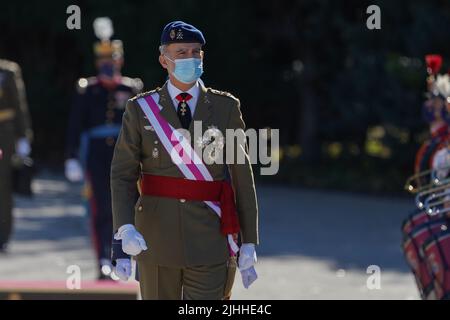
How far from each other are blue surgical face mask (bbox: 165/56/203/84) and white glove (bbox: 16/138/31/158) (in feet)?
24.3

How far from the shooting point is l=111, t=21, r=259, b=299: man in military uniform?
21.7ft

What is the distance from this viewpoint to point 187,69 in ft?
21.7

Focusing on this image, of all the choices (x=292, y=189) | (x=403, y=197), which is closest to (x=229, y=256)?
(x=403, y=197)

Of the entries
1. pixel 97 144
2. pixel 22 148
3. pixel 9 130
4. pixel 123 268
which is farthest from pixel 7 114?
pixel 123 268

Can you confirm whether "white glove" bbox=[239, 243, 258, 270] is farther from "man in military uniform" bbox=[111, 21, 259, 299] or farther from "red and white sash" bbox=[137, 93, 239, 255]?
"red and white sash" bbox=[137, 93, 239, 255]

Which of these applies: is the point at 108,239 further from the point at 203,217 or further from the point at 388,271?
the point at 203,217

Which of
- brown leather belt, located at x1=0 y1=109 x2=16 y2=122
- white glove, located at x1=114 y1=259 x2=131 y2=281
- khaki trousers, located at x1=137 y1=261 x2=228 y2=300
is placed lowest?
khaki trousers, located at x1=137 y1=261 x2=228 y2=300

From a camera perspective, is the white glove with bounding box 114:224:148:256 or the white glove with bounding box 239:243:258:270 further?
the white glove with bounding box 239:243:258:270

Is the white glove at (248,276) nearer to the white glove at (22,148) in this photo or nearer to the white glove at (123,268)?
the white glove at (123,268)

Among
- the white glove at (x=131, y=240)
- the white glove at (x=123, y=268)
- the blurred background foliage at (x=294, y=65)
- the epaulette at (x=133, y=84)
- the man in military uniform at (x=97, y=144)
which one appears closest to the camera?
the white glove at (x=131, y=240)

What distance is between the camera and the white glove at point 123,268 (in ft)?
21.4

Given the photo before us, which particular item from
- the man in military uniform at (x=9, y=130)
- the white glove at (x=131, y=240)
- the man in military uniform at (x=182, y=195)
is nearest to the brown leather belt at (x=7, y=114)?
the man in military uniform at (x=9, y=130)

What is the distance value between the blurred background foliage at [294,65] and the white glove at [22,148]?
10.0 m

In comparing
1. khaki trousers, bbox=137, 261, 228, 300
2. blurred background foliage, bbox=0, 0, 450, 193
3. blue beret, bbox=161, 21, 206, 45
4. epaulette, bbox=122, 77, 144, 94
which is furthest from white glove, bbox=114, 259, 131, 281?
blurred background foliage, bbox=0, 0, 450, 193
